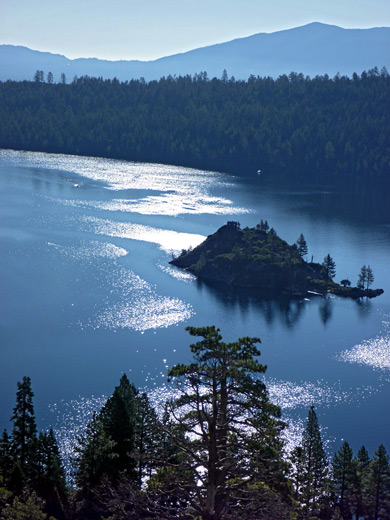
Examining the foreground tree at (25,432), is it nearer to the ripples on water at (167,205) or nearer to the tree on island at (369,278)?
the tree on island at (369,278)

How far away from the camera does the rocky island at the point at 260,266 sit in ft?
355

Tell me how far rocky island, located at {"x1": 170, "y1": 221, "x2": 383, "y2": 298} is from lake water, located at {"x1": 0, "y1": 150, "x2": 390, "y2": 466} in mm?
3671

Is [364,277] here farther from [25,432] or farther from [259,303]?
[25,432]

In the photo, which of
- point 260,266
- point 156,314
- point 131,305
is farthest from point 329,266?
point 131,305

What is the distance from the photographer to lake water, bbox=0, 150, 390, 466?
219 ft

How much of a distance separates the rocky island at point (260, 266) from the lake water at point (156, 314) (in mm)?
3671

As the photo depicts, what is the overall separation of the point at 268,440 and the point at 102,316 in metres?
67.5

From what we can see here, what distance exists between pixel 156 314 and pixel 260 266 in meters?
25.1

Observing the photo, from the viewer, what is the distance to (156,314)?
302ft

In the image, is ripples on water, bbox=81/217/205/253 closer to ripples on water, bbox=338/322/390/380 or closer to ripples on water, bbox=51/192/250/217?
ripples on water, bbox=51/192/250/217

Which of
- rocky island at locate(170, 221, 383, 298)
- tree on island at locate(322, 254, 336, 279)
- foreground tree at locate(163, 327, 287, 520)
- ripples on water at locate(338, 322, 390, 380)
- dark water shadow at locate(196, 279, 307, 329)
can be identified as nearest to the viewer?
foreground tree at locate(163, 327, 287, 520)

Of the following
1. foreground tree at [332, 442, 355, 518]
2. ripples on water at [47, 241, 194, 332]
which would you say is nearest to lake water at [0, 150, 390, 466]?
ripples on water at [47, 241, 194, 332]

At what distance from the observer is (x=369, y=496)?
43.6 meters

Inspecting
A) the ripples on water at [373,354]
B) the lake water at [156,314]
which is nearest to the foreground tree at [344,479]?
the lake water at [156,314]
